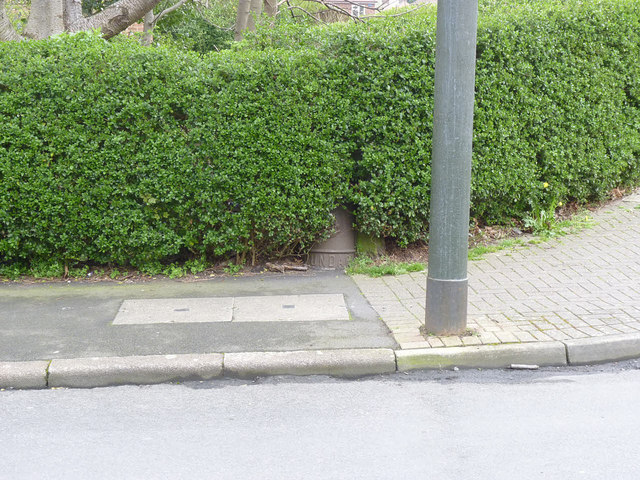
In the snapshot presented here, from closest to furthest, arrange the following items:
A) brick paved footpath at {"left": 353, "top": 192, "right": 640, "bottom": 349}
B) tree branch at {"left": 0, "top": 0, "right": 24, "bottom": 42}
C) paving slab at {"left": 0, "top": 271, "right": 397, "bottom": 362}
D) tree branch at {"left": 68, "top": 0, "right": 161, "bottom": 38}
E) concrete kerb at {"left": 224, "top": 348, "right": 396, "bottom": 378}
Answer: concrete kerb at {"left": 224, "top": 348, "right": 396, "bottom": 378}, paving slab at {"left": 0, "top": 271, "right": 397, "bottom": 362}, brick paved footpath at {"left": 353, "top": 192, "right": 640, "bottom": 349}, tree branch at {"left": 0, "top": 0, "right": 24, "bottom": 42}, tree branch at {"left": 68, "top": 0, "right": 161, "bottom": 38}

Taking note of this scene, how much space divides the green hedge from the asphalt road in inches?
108

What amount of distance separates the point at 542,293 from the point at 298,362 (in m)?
2.77

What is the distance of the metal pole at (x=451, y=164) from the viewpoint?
5.07 meters

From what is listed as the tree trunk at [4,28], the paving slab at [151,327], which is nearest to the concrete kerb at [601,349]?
the paving slab at [151,327]

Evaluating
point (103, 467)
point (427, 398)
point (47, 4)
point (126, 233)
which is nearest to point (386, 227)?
point (126, 233)

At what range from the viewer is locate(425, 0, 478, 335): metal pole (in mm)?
5066

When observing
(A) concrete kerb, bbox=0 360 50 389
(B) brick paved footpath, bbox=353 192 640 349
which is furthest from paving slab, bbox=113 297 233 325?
(B) brick paved footpath, bbox=353 192 640 349

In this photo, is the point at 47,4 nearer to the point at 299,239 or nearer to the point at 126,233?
the point at 126,233

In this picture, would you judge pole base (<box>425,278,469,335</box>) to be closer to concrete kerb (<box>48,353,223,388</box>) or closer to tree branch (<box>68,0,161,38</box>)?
concrete kerb (<box>48,353,223,388</box>)

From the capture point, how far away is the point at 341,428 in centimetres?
413

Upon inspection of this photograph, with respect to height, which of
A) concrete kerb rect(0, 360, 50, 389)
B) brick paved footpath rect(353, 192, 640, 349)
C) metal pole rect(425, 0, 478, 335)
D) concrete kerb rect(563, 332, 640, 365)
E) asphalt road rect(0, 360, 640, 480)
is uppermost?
metal pole rect(425, 0, 478, 335)

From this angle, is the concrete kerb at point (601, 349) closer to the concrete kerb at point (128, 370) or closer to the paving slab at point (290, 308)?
the paving slab at point (290, 308)

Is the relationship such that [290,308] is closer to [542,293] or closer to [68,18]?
[542,293]

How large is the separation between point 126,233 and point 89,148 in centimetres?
96
